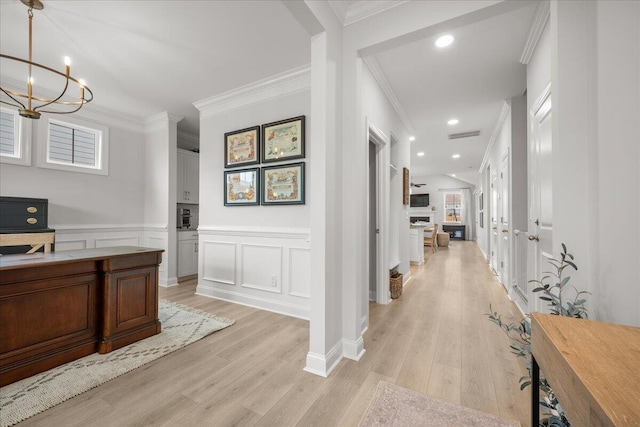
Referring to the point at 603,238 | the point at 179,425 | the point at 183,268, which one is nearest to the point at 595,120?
the point at 603,238

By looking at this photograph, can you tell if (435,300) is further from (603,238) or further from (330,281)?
(603,238)

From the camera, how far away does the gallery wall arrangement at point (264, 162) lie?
304cm

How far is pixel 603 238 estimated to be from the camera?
1255mm

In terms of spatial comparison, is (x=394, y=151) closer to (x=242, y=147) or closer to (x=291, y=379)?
(x=242, y=147)

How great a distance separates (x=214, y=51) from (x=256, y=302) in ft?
9.34

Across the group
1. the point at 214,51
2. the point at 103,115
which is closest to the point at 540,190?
the point at 214,51

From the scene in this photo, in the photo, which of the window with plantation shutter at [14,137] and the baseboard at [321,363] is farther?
the window with plantation shutter at [14,137]

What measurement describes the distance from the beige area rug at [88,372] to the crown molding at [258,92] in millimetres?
2689

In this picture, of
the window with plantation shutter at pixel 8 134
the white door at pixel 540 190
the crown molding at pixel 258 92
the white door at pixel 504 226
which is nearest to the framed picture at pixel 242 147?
the crown molding at pixel 258 92

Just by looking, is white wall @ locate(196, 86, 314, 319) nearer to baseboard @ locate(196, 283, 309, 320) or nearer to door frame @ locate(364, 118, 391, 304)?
baseboard @ locate(196, 283, 309, 320)

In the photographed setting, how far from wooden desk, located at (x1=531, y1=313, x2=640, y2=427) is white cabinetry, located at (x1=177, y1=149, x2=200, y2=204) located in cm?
526

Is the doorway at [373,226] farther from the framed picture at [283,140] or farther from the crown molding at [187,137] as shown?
the crown molding at [187,137]

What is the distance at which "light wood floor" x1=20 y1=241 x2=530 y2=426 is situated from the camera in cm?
150

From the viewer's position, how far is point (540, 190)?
92.5 inches
